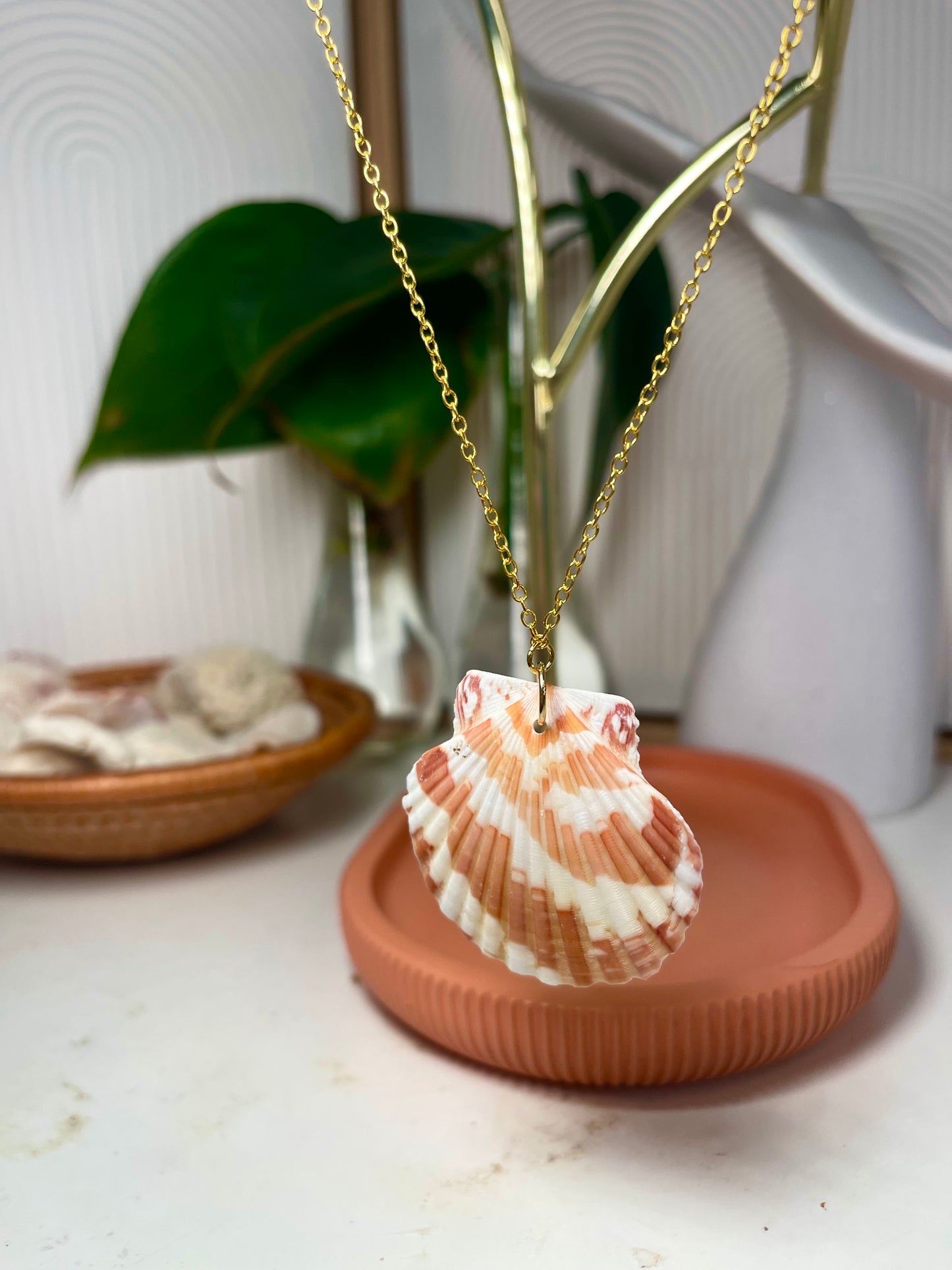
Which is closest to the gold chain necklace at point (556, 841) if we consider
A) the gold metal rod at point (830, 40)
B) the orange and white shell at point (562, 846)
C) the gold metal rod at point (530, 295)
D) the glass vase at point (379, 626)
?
the orange and white shell at point (562, 846)

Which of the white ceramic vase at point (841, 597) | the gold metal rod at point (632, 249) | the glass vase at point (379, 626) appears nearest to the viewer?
the gold metal rod at point (632, 249)

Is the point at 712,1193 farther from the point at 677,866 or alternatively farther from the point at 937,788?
the point at 937,788

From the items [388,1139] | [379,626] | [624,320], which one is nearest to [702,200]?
[624,320]

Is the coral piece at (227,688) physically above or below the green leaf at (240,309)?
below

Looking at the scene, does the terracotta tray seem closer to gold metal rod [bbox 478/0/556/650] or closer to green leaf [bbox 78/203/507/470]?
gold metal rod [bbox 478/0/556/650]

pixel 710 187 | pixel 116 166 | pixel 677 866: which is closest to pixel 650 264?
pixel 710 187

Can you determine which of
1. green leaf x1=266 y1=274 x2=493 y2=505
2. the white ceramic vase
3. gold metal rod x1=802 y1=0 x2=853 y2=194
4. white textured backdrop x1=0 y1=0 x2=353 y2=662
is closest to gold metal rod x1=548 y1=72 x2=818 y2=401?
gold metal rod x1=802 y1=0 x2=853 y2=194

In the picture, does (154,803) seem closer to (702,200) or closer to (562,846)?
(562,846)

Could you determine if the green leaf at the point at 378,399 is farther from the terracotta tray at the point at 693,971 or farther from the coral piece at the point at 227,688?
the terracotta tray at the point at 693,971
